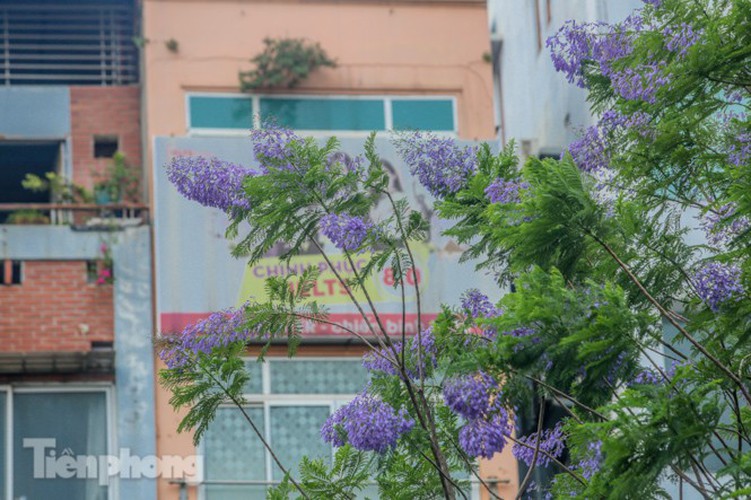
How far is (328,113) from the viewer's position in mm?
26281

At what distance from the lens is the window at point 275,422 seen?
2392 cm

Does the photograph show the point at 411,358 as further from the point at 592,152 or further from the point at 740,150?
the point at 740,150

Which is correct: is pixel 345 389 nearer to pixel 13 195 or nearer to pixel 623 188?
pixel 13 195

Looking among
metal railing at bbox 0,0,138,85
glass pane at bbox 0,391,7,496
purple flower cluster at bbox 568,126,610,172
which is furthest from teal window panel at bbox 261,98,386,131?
purple flower cluster at bbox 568,126,610,172

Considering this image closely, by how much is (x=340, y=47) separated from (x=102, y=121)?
11.0 ft

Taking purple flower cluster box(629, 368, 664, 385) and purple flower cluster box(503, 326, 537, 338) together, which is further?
purple flower cluster box(629, 368, 664, 385)

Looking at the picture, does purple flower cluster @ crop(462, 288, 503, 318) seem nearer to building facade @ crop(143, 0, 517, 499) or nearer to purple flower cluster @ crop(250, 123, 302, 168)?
purple flower cluster @ crop(250, 123, 302, 168)

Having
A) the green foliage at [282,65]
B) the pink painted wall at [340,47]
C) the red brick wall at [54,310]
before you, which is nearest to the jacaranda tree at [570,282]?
the red brick wall at [54,310]

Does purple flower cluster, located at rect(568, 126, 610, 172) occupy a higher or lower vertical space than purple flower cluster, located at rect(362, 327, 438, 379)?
higher

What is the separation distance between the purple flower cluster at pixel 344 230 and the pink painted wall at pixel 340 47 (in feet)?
34.9

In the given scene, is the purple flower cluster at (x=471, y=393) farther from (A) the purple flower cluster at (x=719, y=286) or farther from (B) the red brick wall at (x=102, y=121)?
(B) the red brick wall at (x=102, y=121)

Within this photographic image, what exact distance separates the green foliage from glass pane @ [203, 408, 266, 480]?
4548 mm

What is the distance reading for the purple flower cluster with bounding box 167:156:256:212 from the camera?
52.4 ft

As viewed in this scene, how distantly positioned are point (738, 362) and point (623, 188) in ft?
5.86
